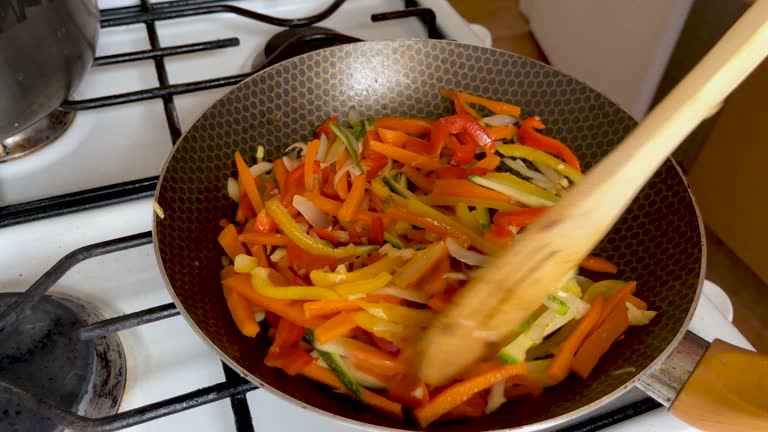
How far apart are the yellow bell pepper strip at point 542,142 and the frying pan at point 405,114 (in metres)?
0.03

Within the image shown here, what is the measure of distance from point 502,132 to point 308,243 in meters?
0.31

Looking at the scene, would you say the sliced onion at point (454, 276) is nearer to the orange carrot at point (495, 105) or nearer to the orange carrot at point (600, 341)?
the orange carrot at point (600, 341)

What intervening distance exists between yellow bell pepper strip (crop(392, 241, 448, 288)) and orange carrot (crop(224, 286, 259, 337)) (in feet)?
0.49

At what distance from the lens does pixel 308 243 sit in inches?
27.5

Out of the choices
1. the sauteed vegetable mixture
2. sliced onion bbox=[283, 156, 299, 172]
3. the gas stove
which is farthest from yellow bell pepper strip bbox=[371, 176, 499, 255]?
the gas stove

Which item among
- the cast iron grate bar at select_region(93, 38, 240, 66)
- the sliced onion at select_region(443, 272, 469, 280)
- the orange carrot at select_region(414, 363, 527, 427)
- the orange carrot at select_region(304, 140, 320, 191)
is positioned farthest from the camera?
the cast iron grate bar at select_region(93, 38, 240, 66)

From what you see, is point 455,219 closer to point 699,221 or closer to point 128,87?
point 699,221

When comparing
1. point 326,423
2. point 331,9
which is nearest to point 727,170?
point 331,9

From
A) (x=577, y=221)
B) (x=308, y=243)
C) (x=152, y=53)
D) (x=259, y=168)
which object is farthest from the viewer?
(x=152, y=53)

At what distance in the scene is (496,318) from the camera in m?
0.54

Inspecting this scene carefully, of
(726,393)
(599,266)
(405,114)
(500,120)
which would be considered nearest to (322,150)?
(405,114)

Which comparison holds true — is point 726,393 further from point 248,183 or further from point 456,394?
point 248,183

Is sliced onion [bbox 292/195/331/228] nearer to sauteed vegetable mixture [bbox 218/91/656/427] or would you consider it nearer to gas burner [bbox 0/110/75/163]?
sauteed vegetable mixture [bbox 218/91/656/427]

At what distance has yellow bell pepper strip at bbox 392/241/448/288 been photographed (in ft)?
2.15
